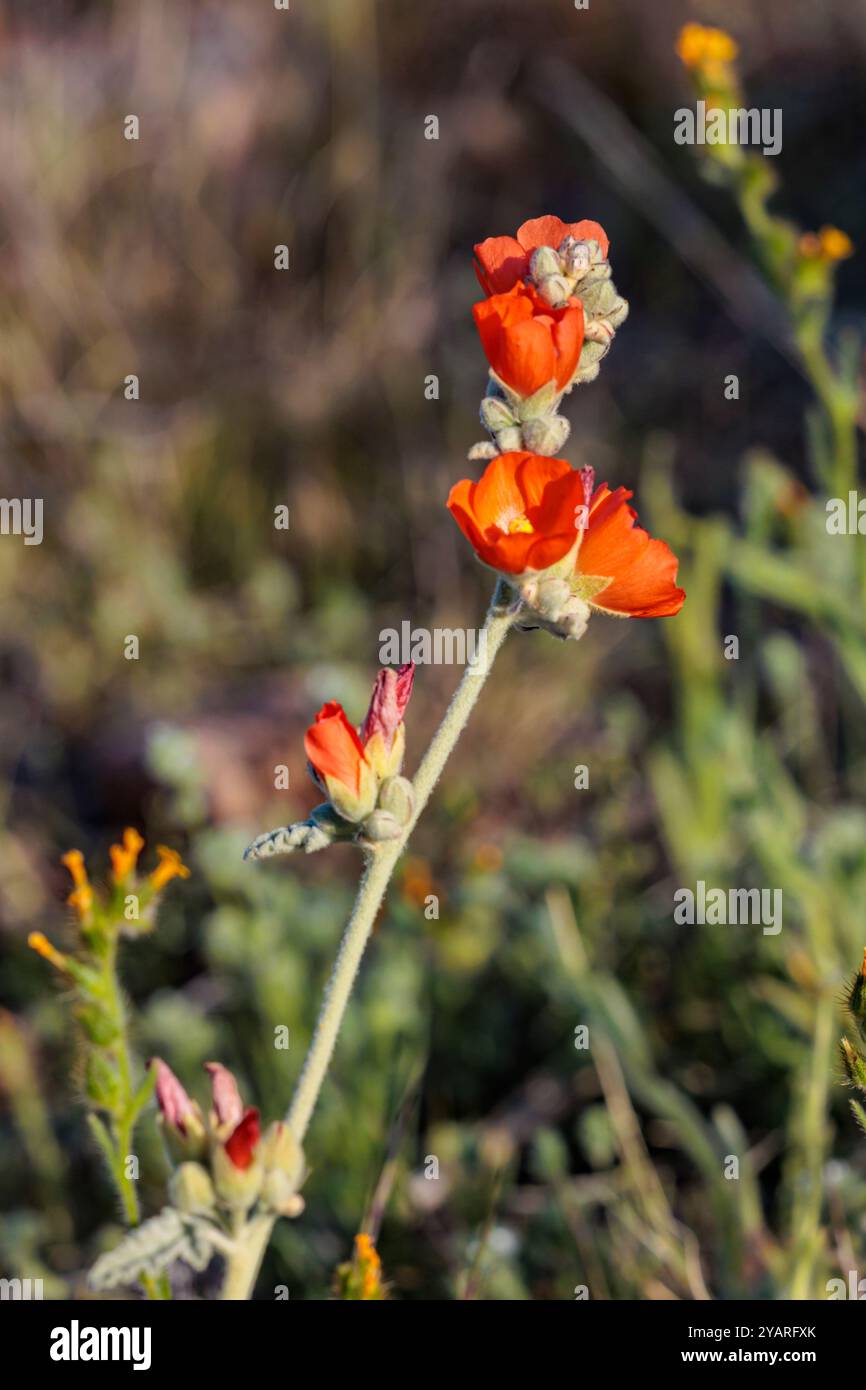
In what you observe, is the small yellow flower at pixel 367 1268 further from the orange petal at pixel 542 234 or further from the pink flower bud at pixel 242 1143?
the orange petal at pixel 542 234

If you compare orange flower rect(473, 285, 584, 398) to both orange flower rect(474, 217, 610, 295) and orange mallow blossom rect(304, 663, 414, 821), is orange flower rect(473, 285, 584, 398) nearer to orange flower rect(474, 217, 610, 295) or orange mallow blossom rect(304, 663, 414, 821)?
orange flower rect(474, 217, 610, 295)

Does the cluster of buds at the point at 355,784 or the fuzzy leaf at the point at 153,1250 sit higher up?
the cluster of buds at the point at 355,784

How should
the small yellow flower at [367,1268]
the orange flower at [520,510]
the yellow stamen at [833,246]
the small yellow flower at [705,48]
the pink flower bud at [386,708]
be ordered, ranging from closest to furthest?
the orange flower at [520,510] → the pink flower bud at [386,708] → the small yellow flower at [367,1268] → the yellow stamen at [833,246] → the small yellow flower at [705,48]

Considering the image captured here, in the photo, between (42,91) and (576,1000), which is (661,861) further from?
(42,91)

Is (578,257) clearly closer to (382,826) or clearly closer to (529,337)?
(529,337)

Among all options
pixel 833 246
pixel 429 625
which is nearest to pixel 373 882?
pixel 833 246

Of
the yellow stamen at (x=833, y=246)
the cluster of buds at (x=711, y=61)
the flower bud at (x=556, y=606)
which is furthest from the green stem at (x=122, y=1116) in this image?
the cluster of buds at (x=711, y=61)
